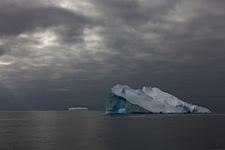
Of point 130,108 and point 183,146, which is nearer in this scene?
point 183,146

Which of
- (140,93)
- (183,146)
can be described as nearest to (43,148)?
(183,146)

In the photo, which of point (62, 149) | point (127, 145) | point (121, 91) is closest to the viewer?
point (62, 149)

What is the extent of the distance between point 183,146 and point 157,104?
314 ft

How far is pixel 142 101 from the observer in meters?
131

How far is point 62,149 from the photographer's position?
1523 inches

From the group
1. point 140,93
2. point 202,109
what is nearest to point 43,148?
point 140,93

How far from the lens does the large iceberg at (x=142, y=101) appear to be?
407ft

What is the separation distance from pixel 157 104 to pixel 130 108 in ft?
40.8

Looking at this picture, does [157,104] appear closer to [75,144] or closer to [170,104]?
[170,104]

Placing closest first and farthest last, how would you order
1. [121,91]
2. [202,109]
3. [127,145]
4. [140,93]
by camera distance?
1. [127,145]
2. [121,91]
3. [140,93]
4. [202,109]

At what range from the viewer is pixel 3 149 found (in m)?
39.3

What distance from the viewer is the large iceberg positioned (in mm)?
124188

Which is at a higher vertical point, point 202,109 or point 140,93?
point 140,93

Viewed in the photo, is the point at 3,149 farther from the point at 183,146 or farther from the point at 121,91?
the point at 121,91
